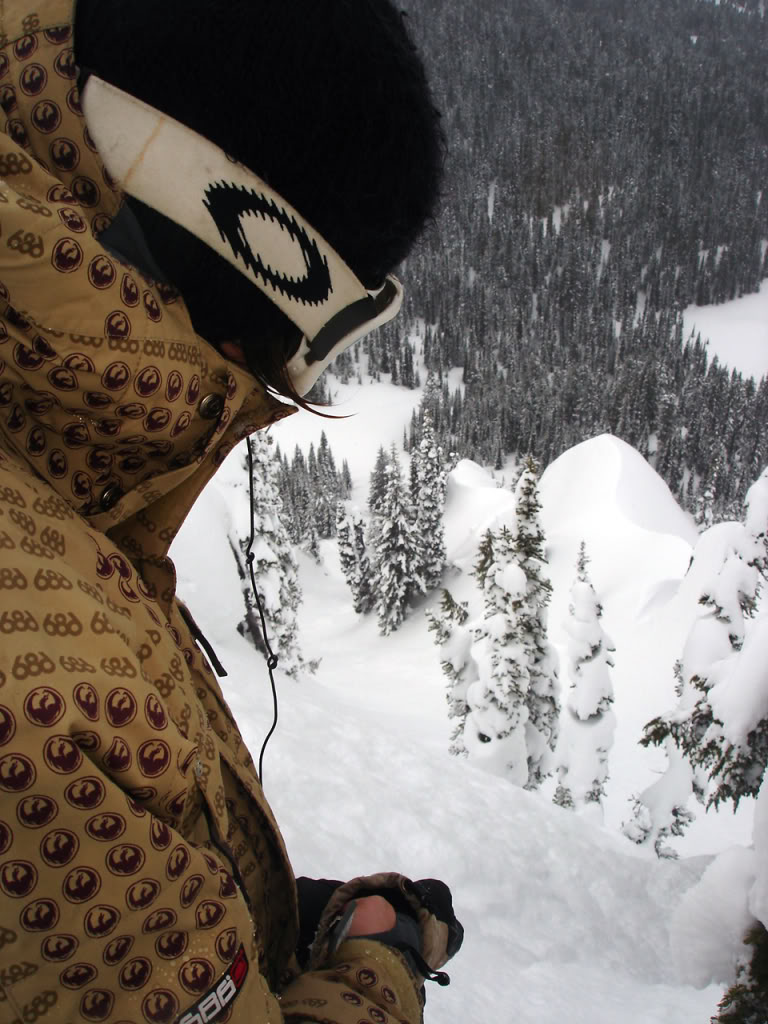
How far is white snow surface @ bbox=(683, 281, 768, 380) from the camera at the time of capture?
340ft

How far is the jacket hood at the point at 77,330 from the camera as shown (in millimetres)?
807

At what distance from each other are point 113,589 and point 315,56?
0.94 meters

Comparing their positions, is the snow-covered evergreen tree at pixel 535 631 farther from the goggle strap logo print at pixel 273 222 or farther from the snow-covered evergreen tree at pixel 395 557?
the snow-covered evergreen tree at pixel 395 557

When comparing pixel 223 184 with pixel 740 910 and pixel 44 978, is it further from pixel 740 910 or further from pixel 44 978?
pixel 740 910

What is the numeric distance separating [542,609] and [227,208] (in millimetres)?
15694

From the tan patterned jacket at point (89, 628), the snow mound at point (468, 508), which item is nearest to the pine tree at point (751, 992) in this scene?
the tan patterned jacket at point (89, 628)

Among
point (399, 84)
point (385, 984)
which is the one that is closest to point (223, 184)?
point (399, 84)

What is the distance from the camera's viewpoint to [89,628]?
83cm

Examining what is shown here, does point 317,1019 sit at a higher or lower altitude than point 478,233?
lower

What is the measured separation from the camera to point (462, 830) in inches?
228

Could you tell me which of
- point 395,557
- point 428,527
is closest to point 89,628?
point 395,557

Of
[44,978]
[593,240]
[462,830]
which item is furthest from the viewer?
[593,240]

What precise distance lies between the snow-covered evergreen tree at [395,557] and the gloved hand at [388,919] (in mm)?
33581

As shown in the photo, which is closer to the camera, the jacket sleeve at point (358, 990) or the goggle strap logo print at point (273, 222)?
the goggle strap logo print at point (273, 222)
